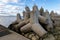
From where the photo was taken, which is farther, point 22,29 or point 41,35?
point 22,29

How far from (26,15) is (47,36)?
56 centimetres

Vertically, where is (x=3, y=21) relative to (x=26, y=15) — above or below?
below

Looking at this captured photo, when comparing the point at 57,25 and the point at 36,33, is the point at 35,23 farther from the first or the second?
the point at 57,25

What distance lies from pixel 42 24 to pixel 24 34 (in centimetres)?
30

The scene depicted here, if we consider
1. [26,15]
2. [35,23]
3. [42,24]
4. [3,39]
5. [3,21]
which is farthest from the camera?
[3,21]

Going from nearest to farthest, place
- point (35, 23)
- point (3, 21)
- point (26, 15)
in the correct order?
point (35, 23)
point (26, 15)
point (3, 21)

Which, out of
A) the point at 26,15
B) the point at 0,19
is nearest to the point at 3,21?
the point at 0,19

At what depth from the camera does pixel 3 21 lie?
2.72 meters

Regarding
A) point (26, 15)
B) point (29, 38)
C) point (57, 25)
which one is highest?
point (26, 15)

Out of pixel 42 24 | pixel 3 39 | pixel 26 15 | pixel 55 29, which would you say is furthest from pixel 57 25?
pixel 3 39

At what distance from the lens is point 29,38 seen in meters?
1.46

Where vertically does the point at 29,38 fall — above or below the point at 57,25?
below

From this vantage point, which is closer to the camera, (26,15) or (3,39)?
(3,39)

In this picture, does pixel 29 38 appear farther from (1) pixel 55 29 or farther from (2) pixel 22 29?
(1) pixel 55 29
